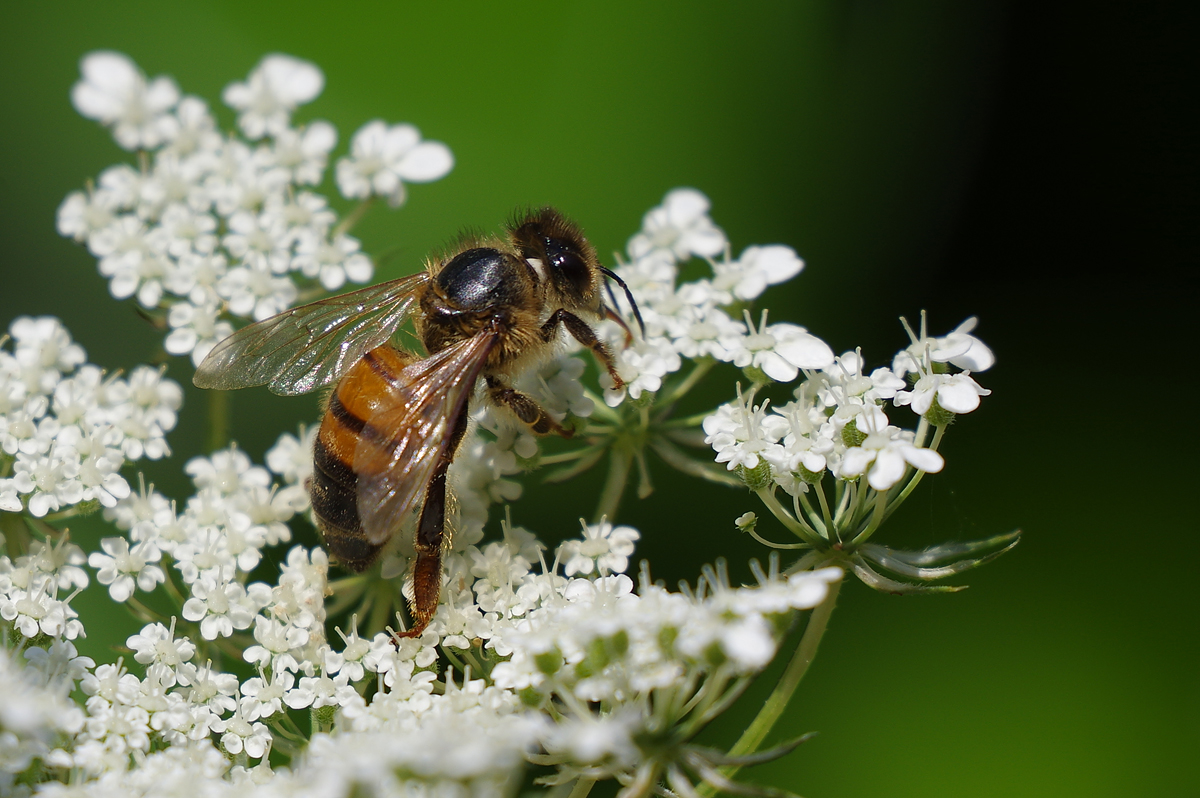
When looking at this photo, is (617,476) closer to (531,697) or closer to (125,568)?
(531,697)

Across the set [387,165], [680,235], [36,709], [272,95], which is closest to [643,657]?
[36,709]

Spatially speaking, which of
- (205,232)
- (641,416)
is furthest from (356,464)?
(205,232)

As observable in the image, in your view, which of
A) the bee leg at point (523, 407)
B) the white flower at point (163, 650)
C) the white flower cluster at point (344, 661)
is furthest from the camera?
the bee leg at point (523, 407)

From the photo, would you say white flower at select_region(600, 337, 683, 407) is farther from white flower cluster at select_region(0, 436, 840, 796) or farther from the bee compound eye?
white flower cluster at select_region(0, 436, 840, 796)

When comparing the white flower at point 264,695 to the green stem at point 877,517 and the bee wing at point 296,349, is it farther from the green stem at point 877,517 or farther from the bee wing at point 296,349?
the green stem at point 877,517

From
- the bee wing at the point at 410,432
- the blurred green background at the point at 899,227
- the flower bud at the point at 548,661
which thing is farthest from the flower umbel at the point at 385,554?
the blurred green background at the point at 899,227
